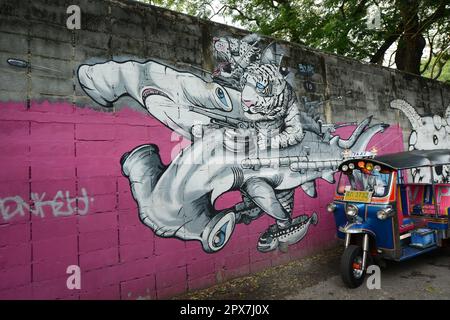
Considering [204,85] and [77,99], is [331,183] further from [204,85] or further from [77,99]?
[77,99]

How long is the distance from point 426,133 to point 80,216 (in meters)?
8.64

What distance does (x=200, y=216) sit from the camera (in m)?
4.85

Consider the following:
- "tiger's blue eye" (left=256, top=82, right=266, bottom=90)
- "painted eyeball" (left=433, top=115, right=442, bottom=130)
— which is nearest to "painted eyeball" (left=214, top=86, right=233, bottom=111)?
"tiger's blue eye" (left=256, top=82, right=266, bottom=90)

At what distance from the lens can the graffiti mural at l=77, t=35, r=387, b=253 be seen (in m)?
4.37

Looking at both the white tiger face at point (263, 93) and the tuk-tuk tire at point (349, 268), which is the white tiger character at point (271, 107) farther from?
the tuk-tuk tire at point (349, 268)

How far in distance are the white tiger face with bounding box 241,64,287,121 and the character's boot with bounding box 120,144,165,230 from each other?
175 centimetres

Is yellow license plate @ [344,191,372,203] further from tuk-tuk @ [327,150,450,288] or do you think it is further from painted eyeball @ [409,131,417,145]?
painted eyeball @ [409,131,417,145]

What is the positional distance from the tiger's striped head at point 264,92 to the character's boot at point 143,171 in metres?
1.75

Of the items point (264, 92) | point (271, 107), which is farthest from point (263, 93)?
point (271, 107)

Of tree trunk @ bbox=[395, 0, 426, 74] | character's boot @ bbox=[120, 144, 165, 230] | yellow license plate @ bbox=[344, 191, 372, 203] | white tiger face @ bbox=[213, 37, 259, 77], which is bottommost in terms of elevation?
yellow license plate @ bbox=[344, 191, 372, 203]

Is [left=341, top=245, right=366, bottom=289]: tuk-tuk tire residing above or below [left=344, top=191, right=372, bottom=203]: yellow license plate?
below

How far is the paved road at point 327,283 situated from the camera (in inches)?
179

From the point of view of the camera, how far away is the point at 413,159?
17.2ft

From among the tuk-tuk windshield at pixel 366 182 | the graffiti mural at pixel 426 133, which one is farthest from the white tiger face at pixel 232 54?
the graffiti mural at pixel 426 133
